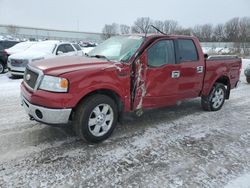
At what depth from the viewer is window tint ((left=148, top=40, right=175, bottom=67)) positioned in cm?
475

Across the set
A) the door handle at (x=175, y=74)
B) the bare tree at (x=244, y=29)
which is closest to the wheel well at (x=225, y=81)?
the door handle at (x=175, y=74)

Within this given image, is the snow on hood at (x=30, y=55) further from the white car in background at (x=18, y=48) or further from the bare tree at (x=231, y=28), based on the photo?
the bare tree at (x=231, y=28)

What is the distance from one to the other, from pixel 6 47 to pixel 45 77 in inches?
481

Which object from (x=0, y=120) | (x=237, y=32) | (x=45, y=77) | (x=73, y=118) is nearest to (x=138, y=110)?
(x=73, y=118)

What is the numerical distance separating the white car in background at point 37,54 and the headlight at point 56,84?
245 inches

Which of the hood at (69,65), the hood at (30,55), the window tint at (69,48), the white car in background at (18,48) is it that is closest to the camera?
the hood at (69,65)

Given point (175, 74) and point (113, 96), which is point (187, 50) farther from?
point (113, 96)

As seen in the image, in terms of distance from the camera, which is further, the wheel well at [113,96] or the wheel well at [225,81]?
the wheel well at [225,81]

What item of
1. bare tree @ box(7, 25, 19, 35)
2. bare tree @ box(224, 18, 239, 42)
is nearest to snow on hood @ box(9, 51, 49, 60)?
bare tree @ box(7, 25, 19, 35)

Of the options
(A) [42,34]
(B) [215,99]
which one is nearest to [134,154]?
(B) [215,99]

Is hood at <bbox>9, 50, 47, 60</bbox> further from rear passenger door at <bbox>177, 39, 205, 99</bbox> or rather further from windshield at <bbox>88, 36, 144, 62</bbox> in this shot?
rear passenger door at <bbox>177, 39, 205, 99</bbox>

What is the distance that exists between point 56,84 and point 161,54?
2.18 meters

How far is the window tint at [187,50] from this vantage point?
17.6 feet

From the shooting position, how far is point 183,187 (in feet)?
10.3
